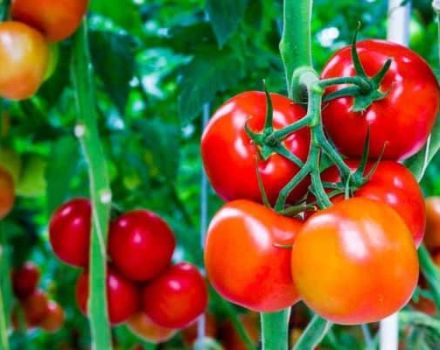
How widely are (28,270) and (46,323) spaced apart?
0.24ft

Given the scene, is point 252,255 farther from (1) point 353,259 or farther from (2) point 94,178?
(2) point 94,178

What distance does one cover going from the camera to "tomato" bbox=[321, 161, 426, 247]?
1.13 ft

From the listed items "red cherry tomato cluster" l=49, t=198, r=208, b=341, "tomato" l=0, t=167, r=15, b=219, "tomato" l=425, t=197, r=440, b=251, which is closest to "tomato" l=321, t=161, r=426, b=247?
"tomato" l=425, t=197, r=440, b=251

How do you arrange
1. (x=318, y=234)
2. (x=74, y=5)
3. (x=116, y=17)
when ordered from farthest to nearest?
(x=116, y=17)
(x=74, y=5)
(x=318, y=234)

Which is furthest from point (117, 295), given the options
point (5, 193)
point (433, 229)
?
point (433, 229)

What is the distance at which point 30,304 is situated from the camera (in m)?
1.06

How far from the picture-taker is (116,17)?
887mm

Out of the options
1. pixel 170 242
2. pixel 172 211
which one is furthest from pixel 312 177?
pixel 172 211

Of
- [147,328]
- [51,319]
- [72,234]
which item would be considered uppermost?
[72,234]

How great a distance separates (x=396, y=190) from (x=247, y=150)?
6cm

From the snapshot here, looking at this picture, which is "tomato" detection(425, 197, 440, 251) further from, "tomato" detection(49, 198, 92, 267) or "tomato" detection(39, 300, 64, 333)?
"tomato" detection(39, 300, 64, 333)

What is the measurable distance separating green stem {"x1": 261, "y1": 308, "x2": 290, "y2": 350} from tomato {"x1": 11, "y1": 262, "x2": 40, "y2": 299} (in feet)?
2.31

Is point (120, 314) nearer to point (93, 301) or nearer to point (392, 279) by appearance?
point (93, 301)

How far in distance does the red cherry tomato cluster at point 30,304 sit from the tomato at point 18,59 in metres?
0.49
